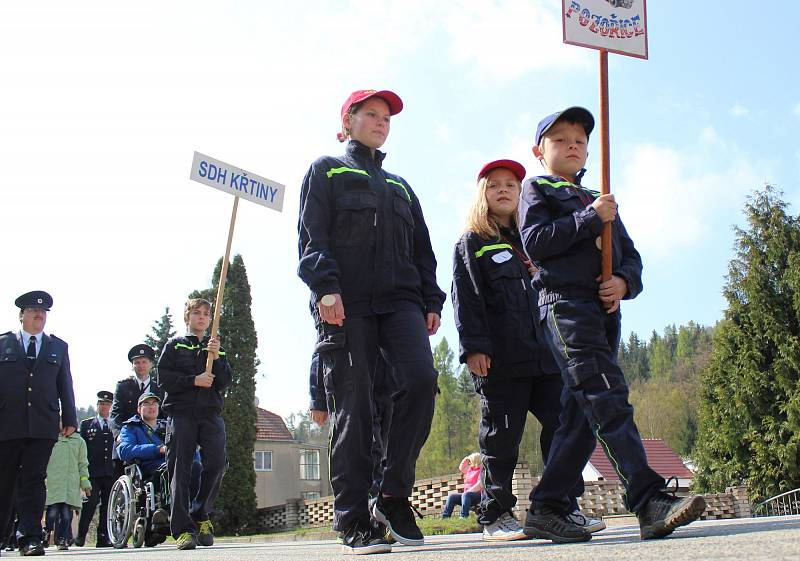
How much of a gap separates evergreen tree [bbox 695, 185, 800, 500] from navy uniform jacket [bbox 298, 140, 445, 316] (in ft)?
73.7

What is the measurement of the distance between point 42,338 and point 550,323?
5091 millimetres

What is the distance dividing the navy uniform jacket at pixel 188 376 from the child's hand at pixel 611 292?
14.8 ft

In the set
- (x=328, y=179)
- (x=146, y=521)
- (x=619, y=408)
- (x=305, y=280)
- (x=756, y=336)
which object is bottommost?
(x=146, y=521)

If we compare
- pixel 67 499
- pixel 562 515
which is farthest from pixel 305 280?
pixel 67 499

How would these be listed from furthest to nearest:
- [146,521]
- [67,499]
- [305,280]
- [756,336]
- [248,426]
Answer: [248,426] → [756,336] → [67,499] → [146,521] → [305,280]

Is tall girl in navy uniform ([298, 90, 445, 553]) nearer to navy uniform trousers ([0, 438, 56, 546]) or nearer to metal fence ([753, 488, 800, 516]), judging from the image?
navy uniform trousers ([0, 438, 56, 546])

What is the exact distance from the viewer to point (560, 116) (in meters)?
4.28

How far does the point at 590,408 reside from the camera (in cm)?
366

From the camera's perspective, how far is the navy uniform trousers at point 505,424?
5.00 meters

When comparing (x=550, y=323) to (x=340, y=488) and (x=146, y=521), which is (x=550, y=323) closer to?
(x=340, y=488)

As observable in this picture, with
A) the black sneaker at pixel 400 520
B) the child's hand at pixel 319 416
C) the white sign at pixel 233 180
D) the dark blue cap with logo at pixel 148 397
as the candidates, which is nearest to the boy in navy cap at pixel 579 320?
the black sneaker at pixel 400 520

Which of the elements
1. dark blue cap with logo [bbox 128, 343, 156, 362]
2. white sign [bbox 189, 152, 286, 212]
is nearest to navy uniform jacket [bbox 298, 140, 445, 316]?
white sign [bbox 189, 152, 286, 212]

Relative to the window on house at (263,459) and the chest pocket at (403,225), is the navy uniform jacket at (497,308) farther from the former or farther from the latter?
the window on house at (263,459)

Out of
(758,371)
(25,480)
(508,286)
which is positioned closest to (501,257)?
(508,286)
